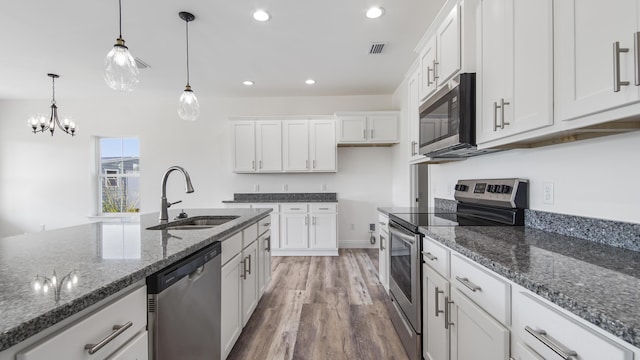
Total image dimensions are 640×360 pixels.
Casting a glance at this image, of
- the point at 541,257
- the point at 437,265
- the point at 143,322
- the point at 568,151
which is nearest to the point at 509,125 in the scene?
the point at 568,151

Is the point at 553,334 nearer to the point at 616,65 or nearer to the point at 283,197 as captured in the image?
the point at 616,65

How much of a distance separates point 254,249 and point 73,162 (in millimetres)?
4995

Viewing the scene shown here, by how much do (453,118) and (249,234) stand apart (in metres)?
1.70

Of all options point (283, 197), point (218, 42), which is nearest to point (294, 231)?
point (283, 197)

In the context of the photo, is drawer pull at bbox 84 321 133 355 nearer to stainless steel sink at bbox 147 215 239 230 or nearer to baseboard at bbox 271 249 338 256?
stainless steel sink at bbox 147 215 239 230

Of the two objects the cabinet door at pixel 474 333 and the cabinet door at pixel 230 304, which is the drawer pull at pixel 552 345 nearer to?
the cabinet door at pixel 474 333

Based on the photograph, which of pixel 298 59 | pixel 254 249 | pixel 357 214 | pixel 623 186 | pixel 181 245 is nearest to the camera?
pixel 623 186

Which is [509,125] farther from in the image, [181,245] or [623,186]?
[181,245]

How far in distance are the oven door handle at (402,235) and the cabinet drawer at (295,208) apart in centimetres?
219

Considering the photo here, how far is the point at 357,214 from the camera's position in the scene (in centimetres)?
485

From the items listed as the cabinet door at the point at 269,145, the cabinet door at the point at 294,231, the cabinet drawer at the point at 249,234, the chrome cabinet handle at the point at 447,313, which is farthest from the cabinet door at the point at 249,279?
the cabinet door at the point at 269,145

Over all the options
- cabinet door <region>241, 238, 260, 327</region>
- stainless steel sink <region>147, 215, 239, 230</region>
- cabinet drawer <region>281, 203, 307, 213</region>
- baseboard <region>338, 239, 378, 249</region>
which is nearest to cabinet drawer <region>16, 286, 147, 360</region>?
cabinet door <region>241, 238, 260, 327</region>

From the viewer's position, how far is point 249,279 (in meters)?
2.12

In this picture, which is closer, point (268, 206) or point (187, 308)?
point (187, 308)
